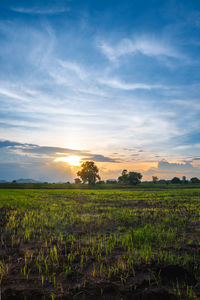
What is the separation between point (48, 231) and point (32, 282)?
3840mm

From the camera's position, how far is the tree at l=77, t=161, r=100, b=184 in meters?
87.6

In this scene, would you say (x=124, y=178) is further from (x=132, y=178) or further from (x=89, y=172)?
(x=89, y=172)

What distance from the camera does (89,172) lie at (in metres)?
88.8

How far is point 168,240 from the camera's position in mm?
5871

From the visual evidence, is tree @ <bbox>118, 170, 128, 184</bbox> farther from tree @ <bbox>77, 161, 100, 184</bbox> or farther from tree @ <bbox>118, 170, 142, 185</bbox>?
tree @ <bbox>77, 161, 100, 184</bbox>

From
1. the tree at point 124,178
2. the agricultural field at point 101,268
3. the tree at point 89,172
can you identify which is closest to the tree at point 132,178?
the tree at point 124,178

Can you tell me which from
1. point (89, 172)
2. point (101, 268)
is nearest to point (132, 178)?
point (89, 172)

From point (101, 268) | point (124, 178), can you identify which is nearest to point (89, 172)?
point (124, 178)

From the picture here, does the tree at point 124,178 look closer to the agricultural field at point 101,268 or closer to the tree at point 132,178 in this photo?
the tree at point 132,178

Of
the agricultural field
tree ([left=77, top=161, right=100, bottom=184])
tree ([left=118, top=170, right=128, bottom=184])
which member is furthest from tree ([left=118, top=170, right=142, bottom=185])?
the agricultural field

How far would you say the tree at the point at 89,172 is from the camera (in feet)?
288

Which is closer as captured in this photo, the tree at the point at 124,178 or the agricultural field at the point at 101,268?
the agricultural field at the point at 101,268

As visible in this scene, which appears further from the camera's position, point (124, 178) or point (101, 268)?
point (124, 178)

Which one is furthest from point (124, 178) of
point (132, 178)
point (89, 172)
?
point (89, 172)
